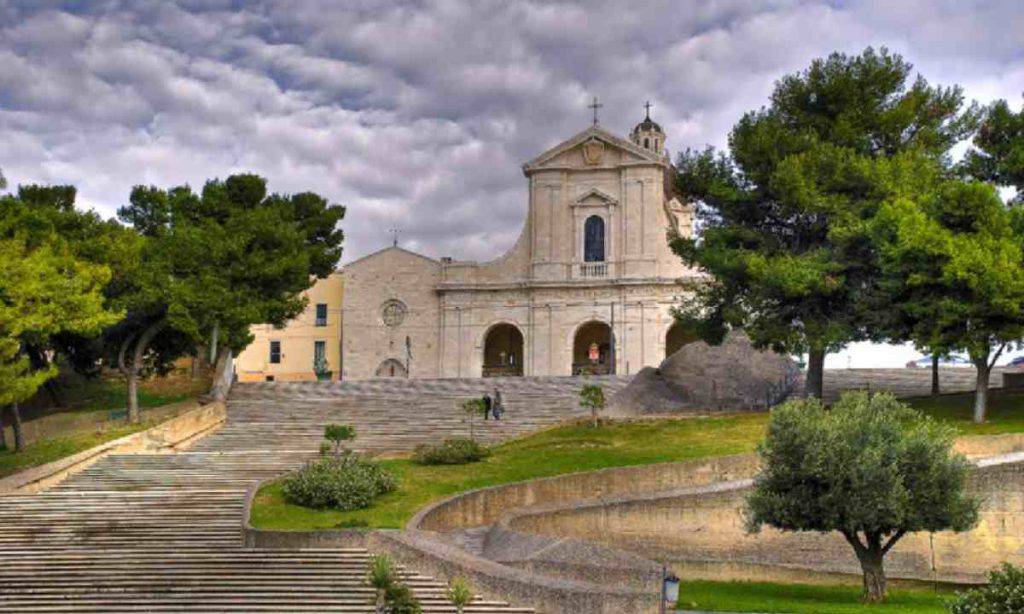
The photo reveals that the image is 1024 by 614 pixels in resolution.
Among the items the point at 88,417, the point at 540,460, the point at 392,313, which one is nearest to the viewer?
the point at 540,460

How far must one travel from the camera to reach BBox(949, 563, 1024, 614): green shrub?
1470cm

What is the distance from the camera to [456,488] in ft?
93.7

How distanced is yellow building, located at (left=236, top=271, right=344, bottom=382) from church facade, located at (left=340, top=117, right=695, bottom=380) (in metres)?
2.79

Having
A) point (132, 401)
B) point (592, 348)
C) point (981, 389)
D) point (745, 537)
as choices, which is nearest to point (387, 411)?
point (132, 401)

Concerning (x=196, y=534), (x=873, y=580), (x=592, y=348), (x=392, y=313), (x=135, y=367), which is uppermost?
(x=392, y=313)

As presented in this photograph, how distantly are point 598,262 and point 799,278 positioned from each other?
82.2ft

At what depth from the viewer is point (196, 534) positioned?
2472 centimetres

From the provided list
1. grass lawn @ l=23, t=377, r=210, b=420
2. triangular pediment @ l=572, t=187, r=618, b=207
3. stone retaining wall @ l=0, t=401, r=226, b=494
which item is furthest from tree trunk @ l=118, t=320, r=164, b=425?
triangular pediment @ l=572, t=187, r=618, b=207

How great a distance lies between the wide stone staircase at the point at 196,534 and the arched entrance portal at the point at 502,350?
21.9m

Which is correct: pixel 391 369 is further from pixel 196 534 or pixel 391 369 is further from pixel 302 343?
pixel 196 534

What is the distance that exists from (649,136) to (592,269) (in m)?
21.1

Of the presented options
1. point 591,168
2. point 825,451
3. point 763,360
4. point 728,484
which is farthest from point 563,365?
point 825,451

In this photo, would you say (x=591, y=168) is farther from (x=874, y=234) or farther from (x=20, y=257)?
(x=20, y=257)

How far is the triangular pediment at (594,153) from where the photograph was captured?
6131cm
